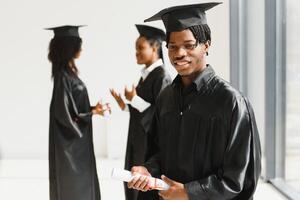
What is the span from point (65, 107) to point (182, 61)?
157 cm

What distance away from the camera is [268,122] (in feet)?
13.4

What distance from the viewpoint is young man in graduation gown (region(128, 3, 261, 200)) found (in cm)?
145

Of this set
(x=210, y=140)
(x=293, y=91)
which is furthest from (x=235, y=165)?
(x=293, y=91)

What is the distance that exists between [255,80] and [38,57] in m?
3.09

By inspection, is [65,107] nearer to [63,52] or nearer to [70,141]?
[70,141]

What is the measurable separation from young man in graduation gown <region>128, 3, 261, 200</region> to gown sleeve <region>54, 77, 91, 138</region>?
140cm

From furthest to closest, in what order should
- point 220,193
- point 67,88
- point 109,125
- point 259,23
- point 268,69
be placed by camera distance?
1. point 109,125
2. point 259,23
3. point 268,69
4. point 67,88
5. point 220,193

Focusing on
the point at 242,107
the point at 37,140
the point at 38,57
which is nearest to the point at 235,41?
the point at 38,57

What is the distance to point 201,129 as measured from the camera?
1510 millimetres

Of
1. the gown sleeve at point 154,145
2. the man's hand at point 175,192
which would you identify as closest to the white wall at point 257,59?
the gown sleeve at point 154,145

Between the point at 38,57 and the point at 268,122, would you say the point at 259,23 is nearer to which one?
the point at 268,122

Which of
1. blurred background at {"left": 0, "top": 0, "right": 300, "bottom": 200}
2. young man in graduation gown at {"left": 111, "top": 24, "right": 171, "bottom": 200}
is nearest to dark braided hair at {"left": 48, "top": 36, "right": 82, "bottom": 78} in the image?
young man in graduation gown at {"left": 111, "top": 24, "right": 171, "bottom": 200}

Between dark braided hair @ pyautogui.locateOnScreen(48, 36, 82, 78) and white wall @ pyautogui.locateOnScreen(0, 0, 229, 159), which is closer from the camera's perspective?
dark braided hair @ pyautogui.locateOnScreen(48, 36, 82, 78)

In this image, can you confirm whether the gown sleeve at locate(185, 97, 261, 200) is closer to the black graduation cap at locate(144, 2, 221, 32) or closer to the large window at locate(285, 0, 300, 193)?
the black graduation cap at locate(144, 2, 221, 32)
